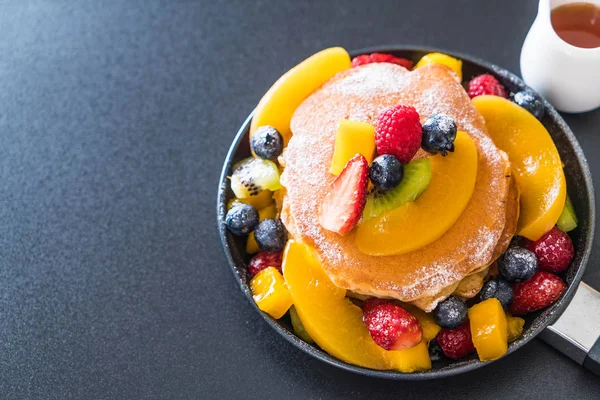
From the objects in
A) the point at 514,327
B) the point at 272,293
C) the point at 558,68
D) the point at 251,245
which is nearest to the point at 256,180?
the point at 251,245

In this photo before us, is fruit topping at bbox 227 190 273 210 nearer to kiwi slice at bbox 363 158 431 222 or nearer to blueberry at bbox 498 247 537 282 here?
kiwi slice at bbox 363 158 431 222

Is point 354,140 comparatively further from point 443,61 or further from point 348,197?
point 443,61

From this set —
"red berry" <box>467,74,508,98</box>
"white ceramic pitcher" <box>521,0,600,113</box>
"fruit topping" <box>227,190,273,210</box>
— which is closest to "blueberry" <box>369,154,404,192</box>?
"fruit topping" <box>227,190,273,210</box>

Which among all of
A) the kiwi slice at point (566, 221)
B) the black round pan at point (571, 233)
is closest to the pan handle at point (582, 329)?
the black round pan at point (571, 233)

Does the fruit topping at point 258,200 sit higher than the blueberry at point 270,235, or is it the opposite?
the fruit topping at point 258,200

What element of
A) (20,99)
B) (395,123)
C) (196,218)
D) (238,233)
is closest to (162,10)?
(20,99)

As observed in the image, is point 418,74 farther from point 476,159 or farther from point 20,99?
point 20,99

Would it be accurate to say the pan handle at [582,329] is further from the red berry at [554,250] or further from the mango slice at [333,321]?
→ the mango slice at [333,321]
